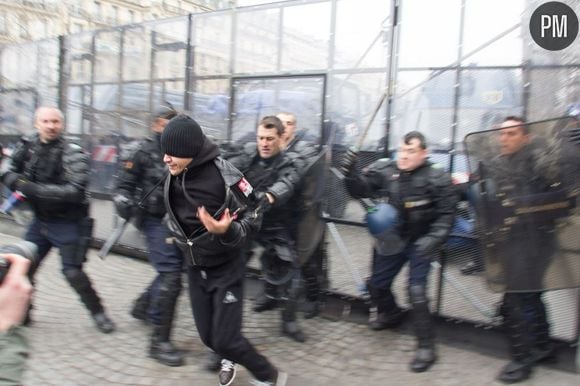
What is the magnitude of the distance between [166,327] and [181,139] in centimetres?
168

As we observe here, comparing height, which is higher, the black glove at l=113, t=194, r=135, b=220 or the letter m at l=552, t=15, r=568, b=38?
the letter m at l=552, t=15, r=568, b=38

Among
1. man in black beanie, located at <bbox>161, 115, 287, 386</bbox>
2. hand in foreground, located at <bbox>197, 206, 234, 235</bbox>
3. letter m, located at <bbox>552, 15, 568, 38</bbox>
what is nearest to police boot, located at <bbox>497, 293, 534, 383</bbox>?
man in black beanie, located at <bbox>161, 115, 287, 386</bbox>

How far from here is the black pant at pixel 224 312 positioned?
3.34 meters

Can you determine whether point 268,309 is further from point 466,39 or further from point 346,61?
point 466,39

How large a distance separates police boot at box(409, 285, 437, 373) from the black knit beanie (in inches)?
81.3

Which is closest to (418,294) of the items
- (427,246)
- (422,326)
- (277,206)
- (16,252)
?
(422,326)

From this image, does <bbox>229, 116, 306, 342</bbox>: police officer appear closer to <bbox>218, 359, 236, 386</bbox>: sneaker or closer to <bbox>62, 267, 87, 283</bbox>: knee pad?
<bbox>218, 359, 236, 386</bbox>: sneaker

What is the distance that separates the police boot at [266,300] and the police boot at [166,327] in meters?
1.01

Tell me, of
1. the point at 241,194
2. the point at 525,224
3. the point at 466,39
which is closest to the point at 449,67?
the point at 466,39

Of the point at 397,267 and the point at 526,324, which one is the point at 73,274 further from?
the point at 526,324

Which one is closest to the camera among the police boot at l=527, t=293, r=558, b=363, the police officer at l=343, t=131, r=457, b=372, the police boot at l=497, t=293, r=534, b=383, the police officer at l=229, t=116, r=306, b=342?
the police boot at l=497, t=293, r=534, b=383

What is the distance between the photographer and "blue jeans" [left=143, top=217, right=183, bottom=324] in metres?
4.24

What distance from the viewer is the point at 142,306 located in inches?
193

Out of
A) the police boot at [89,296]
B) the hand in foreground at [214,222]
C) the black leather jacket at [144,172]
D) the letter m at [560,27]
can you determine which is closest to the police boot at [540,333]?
the letter m at [560,27]
